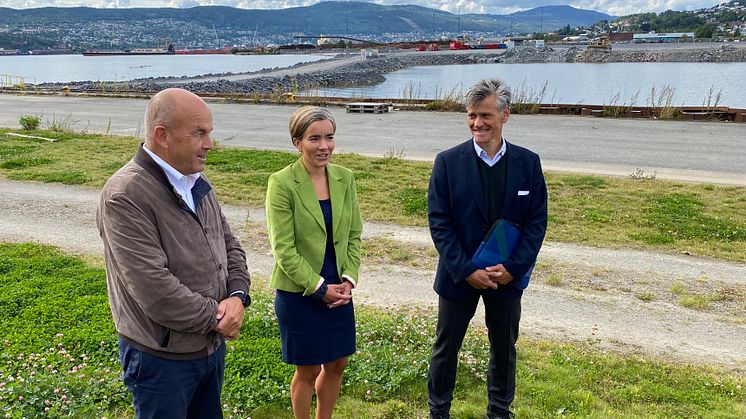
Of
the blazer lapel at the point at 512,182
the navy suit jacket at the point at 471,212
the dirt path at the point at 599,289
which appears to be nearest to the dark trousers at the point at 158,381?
the navy suit jacket at the point at 471,212

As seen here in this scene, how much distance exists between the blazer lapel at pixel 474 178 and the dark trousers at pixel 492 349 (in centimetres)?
58

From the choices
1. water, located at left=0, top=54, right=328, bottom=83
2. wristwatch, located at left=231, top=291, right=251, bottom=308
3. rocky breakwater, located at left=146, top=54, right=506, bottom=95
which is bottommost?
water, located at left=0, top=54, right=328, bottom=83

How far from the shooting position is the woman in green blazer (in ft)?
11.3

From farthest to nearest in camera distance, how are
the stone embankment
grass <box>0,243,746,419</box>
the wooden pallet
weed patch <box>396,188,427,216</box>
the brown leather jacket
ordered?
1. the stone embankment
2. the wooden pallet
3. weed patch <box>396,188,427,216</box>
4. grass <box>0,243,746,419</box>
5. the brown leather jacket

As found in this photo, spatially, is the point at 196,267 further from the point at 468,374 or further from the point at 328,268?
the point at 468,374

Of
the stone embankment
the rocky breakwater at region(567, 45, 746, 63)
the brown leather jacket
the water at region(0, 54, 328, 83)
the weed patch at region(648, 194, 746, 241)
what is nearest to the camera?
the brown leather jacket

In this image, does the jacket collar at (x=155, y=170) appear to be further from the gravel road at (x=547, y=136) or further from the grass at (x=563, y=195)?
the gravel road at (x=547, y=136)

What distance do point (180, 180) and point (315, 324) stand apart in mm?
1210

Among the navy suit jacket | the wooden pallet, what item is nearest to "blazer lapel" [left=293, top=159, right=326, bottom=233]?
the navy suit jacket

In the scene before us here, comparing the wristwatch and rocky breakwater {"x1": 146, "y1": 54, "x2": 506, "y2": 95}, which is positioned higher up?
the wristwatch

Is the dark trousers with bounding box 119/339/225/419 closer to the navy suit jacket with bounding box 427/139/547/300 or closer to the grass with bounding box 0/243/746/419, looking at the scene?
the grass with bounding box 0/243/746/419

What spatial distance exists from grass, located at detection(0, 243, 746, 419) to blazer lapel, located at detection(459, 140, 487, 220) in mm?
1407

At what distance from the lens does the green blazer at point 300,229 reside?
11.2 ft

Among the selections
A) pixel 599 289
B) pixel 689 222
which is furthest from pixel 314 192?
pixel 689 222
